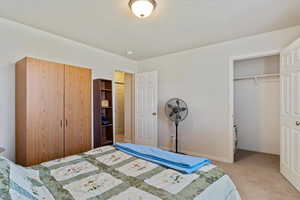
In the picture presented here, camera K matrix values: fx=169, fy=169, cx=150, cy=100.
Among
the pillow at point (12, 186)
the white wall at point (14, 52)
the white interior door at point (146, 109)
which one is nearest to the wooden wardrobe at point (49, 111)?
the white wall at point (14, 52)

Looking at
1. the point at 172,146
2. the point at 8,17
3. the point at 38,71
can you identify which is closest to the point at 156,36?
the point at 38,71

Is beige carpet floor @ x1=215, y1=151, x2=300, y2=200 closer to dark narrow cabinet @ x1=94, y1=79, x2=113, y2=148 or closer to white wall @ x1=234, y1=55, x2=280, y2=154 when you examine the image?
white wall @ x1=234, y1=55, x2=280, y2=154

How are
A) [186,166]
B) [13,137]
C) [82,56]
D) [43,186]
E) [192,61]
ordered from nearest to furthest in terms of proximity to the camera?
[43,186] < [186,166] < [13,137] < [82,56] < [192,61]

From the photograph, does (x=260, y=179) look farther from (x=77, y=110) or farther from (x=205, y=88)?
(x=77, y=110)

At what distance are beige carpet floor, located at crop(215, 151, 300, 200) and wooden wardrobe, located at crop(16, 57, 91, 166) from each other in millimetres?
2466

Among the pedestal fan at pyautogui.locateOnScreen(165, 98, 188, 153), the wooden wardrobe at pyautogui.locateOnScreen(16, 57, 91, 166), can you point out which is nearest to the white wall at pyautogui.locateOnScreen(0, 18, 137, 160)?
the wooden wardrobe at pyautogui.locateOnScreen(16, 57, 91, 166)

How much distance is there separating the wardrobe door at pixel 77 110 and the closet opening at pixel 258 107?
→ 298 centimetres

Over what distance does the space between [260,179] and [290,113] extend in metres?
1.06

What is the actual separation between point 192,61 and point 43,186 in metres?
3.39

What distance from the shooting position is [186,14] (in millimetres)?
2281

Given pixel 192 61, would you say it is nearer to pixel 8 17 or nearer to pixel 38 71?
pixel 38 71

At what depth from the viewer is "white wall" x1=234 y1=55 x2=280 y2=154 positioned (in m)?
3.73

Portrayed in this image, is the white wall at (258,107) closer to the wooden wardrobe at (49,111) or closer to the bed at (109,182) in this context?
the bed at (109,182)

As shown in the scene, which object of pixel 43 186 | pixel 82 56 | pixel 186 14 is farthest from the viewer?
pixel 82 56
